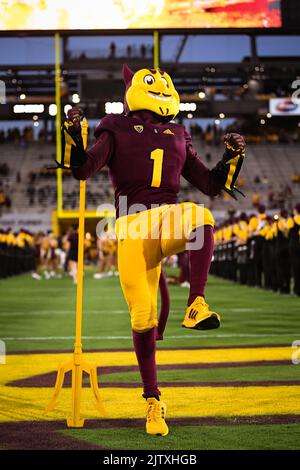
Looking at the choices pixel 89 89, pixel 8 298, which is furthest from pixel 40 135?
pixel 8 298

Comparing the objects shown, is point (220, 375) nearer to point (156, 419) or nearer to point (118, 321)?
point (156, 419)

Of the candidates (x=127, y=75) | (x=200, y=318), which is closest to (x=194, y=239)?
(x=200, y=318)

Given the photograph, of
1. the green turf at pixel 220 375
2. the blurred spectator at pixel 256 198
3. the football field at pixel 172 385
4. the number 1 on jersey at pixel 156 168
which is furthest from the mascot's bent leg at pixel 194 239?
the blurred spectator at pixel 256 198

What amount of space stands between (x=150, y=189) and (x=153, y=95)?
55 centimetres

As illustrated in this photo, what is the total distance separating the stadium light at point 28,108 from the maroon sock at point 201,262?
42438 millimetres

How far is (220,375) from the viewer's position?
22.3 ft

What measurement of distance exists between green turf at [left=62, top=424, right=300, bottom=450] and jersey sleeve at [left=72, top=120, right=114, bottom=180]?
48.5 inches

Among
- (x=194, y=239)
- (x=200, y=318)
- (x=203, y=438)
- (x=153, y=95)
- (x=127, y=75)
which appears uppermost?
(x=127, y=75)

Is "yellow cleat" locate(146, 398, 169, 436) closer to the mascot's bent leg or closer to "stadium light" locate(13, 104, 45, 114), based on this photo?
the mascot's bent leg

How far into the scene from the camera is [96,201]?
46.0 metres

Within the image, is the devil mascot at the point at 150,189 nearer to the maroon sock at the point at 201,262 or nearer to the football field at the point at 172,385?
the maroon sock at the point at 201,262

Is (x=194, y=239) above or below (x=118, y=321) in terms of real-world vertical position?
above
